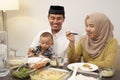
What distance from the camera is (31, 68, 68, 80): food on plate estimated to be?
1.27m

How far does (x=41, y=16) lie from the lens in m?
2.95

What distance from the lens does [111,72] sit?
140 centimetres

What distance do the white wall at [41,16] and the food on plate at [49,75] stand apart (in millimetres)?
1447

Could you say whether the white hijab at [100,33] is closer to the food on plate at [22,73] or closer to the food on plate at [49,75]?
the food on plate at [49,75]

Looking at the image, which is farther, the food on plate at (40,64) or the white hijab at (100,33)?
the white hijab at (100,33)

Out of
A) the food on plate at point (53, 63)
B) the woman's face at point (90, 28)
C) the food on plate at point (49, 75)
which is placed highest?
the woman's face at point (90, 28)

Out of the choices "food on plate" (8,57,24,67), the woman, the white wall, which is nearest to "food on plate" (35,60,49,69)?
"food on plate" (8,57,24,67)

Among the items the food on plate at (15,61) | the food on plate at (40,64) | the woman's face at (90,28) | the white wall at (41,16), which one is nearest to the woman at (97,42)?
the woman's face at (90,28)

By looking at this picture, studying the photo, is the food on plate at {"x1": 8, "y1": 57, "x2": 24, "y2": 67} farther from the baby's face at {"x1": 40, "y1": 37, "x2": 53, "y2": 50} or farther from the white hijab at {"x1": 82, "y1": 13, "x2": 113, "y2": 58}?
the white hijab at {"x1": 82, "y1": 13, "x2": 113, "y2": 58}

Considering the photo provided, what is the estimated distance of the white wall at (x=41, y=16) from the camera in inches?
104

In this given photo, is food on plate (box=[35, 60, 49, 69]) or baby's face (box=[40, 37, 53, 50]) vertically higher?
baby's face (box=[40, 37, 53, 50])

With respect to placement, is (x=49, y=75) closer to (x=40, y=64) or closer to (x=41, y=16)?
(x=40, y=64)

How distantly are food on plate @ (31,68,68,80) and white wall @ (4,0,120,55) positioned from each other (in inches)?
57.0

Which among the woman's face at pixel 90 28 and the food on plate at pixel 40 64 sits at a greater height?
the woman's face at pixel 90 28
